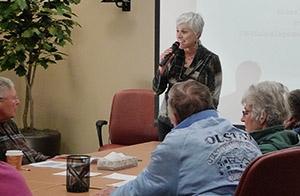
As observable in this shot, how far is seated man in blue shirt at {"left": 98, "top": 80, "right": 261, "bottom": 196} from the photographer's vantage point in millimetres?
2396

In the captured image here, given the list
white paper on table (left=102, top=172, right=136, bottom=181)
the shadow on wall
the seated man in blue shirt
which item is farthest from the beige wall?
the seated man in blue shirt

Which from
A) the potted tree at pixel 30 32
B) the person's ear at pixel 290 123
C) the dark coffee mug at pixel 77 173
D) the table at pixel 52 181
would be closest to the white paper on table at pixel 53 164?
the table at pixel 52 181

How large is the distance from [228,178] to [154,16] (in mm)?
3837

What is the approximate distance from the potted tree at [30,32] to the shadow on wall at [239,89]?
67.2 inches

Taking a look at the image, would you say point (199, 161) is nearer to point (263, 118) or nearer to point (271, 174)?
point (271, 174)

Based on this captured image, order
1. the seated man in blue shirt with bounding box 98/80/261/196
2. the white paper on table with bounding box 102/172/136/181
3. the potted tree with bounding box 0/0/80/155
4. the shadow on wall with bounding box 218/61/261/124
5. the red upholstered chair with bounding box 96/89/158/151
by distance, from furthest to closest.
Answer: the potted tree with bounding box 0/0/80/155 < the red upholstered chair with bounding box 96/89/158/151 < the shadow on wall with bounding box 218/61/261/124 < the white paper on table with bounding box 102/172/136/181 < the seated man in blue shirt with bounding box 98/80/261/196

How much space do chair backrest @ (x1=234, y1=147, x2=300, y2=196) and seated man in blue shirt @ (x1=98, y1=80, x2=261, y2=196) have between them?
0.89 feet

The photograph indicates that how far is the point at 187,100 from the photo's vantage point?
8.64ft

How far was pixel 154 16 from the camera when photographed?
19.9 ft

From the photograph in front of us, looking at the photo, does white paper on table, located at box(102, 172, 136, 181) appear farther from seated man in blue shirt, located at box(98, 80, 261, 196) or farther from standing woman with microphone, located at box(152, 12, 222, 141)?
standing woman with microphone, located at box(152, 12, 222, 141)

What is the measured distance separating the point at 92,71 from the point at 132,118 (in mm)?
995

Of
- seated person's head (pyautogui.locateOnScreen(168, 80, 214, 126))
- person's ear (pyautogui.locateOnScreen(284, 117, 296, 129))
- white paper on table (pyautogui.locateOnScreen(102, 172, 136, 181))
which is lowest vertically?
white paper on table (pyautogui.locateOnScreen(102, 172, 136, 181))

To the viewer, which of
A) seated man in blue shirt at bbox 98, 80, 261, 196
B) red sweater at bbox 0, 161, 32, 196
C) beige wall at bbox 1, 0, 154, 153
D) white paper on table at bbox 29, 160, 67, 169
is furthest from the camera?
beige wall at bbox 1, 0, 154, 153

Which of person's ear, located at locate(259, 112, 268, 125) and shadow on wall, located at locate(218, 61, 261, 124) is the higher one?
person's ear, located at locate(259, 112, 268, 125)
